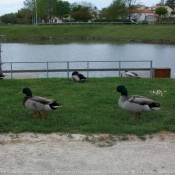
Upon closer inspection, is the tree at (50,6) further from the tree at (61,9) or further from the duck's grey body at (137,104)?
the duck's grey body at (137,104)

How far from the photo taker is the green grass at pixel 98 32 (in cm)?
6644

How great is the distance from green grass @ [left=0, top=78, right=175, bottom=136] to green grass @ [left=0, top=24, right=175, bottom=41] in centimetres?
5396

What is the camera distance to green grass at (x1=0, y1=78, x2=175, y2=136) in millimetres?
7199

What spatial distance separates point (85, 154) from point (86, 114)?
243cm

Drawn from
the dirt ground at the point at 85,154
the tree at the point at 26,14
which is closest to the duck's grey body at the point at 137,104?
the dirt ground at the point at 85,154

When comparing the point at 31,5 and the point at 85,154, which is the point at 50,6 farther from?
the point at 85,154

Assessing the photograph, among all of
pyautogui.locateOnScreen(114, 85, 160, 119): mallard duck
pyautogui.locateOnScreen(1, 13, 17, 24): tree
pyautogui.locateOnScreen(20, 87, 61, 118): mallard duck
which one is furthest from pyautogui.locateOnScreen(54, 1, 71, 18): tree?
pyautogui.locateOnScreen(114, 85, 160, 119): mallard duck

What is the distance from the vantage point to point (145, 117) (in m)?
8.12

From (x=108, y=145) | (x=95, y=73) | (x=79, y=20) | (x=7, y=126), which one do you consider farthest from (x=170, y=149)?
(x=79, y=20)

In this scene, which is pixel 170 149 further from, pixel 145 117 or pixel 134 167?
pixel 145 117

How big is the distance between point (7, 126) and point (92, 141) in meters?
1.98

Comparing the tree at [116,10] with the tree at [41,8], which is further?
the tree at [41,8]

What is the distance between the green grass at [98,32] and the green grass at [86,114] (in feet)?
177

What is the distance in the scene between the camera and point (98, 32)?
7756 cm
